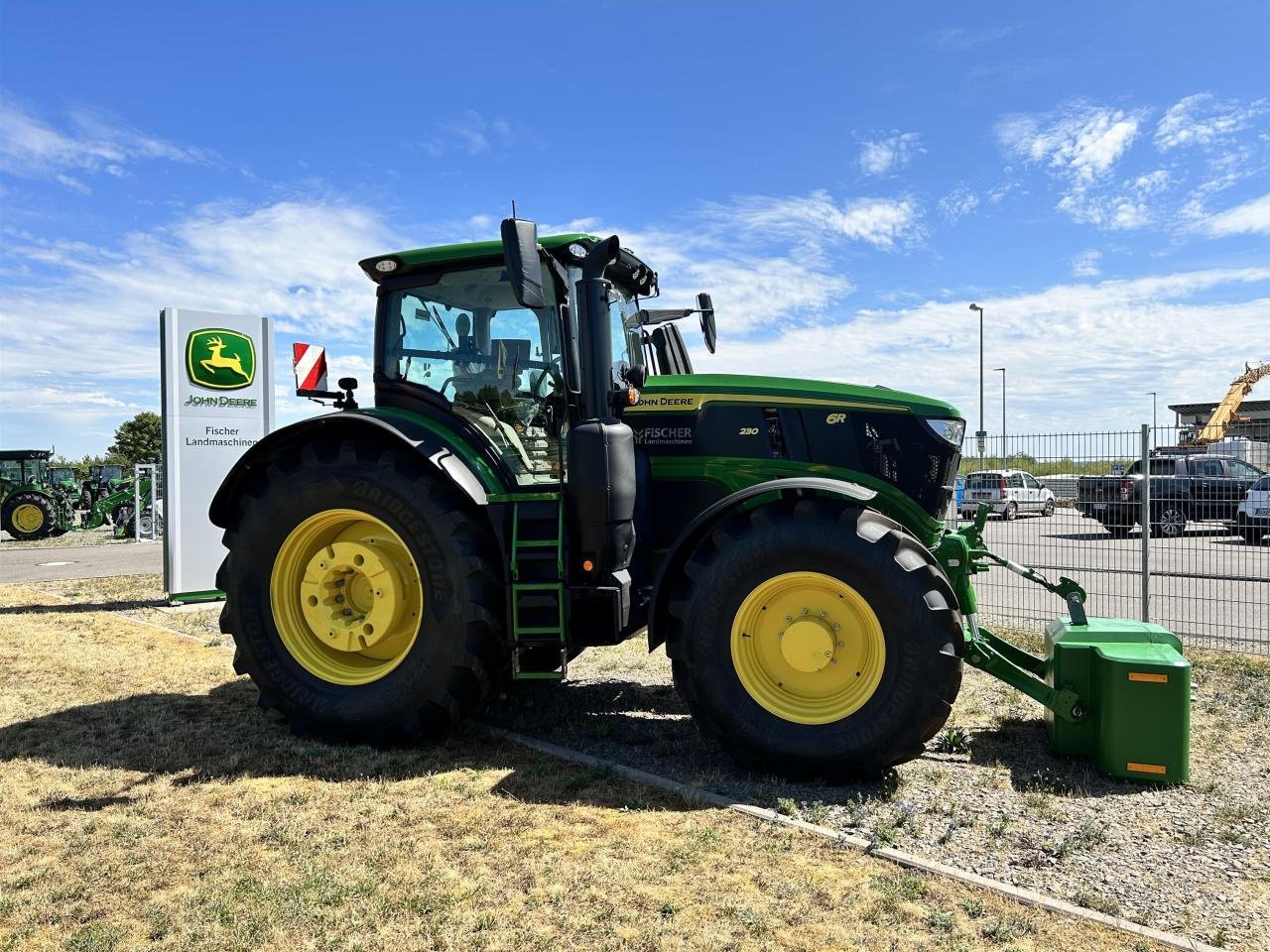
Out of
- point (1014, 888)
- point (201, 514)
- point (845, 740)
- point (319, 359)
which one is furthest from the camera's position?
point (201, 514)

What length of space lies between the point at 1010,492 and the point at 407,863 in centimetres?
835

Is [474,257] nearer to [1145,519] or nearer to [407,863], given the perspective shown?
[407,863]


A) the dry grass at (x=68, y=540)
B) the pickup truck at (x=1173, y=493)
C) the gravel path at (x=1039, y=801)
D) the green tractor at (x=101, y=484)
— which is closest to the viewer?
the gravel path at (x=1039, y=801)

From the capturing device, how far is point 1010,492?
9945 mm

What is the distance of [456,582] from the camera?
4711 millimetres

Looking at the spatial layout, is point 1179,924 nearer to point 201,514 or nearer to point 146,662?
point 146,662

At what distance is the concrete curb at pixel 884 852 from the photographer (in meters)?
2.96

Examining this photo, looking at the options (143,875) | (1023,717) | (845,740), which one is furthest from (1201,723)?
(143,875)

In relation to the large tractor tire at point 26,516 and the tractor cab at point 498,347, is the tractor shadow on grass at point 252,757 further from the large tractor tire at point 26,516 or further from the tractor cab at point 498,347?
the large tractor tire at point 26,516

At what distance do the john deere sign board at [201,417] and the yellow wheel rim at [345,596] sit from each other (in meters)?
5.67

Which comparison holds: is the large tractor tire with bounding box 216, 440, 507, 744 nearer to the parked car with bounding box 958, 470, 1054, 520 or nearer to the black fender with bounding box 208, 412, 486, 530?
the black fender with bounding box 208, 412, 486, 530

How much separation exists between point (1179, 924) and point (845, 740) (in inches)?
58.0

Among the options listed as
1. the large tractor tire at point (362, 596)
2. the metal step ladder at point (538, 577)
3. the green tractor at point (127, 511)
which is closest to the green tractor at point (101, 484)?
the green tractor at point (127, 511)

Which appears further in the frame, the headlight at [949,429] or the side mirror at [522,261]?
the headlight at [949,429]
